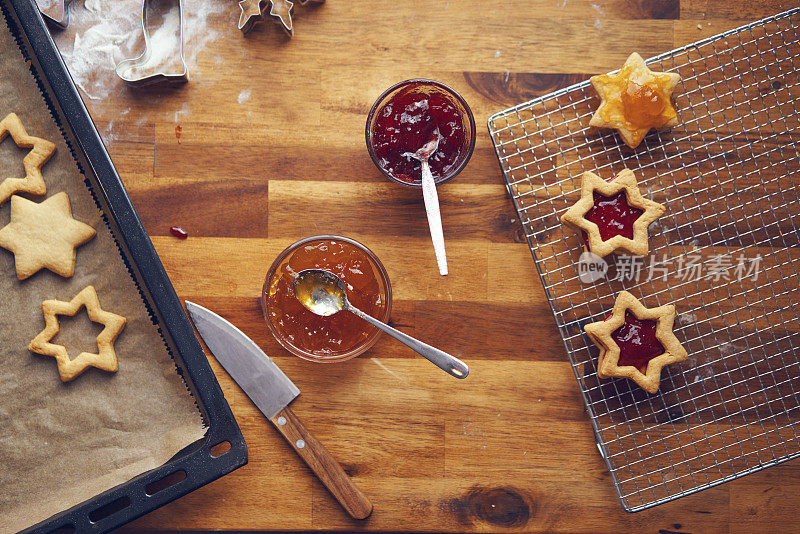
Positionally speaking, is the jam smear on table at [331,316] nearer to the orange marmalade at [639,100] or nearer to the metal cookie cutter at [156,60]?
the metal cookie cutter at [156,60]

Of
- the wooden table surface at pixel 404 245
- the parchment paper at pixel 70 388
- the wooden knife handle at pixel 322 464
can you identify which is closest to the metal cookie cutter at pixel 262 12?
the wooden table surface at pixel 404 245

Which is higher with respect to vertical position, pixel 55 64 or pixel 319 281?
pixel 55 64

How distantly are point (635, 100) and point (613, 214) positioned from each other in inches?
14.4

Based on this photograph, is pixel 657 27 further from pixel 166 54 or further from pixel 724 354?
pixel 166 54

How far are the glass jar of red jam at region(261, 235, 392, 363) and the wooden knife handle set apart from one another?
25 centimetres

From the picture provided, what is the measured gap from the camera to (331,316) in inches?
74.9

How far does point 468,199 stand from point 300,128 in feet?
2.07

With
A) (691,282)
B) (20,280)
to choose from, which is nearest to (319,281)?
(20,280)

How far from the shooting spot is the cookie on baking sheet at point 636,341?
1878mm

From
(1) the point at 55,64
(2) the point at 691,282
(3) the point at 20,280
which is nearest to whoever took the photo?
(1) the point at 55,64

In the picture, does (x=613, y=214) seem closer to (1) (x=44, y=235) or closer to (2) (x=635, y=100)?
(2) (x=635, y=100)

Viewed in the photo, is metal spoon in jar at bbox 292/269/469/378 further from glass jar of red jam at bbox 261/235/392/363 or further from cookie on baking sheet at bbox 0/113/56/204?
cookie on baking sheet at bbox 0/113/56/204

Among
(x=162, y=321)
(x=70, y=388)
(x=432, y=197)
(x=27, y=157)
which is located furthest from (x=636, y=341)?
(x=27, y=157)

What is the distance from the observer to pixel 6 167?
181cm
